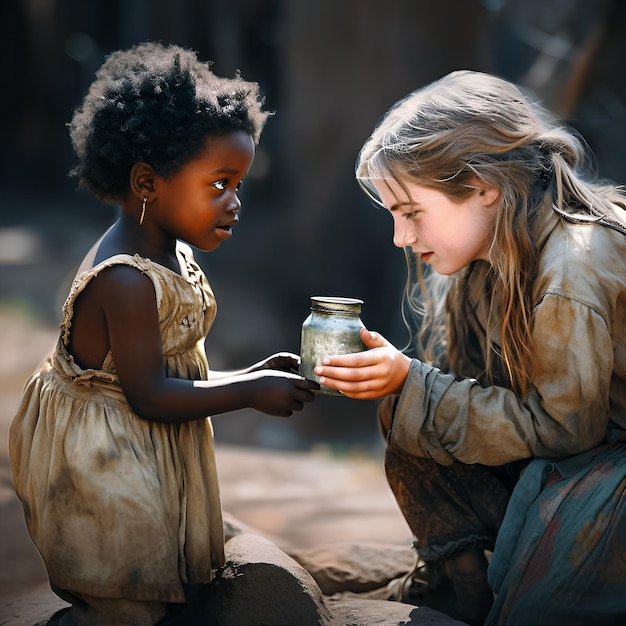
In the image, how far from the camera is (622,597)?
2.07 m

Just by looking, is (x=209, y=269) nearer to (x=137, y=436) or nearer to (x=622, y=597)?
(x=137, y=436)

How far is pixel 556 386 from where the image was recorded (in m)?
2.22

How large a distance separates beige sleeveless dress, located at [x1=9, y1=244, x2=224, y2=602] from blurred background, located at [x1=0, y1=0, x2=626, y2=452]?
2.96 metres

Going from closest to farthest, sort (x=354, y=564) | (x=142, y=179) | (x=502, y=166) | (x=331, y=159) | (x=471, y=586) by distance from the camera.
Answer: (x=142, y=179) → (x=502, y=166) → (x=471, y=586) → (x=354, y=564) → (x=331, y=159)

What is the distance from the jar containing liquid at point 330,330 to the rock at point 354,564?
3.27ft

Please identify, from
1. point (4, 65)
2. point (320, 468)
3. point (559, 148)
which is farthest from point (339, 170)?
point (4, 65)

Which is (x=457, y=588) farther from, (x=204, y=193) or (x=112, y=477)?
(x=204, y=193)

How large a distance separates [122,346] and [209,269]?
222 inches

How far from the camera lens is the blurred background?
5.84 m

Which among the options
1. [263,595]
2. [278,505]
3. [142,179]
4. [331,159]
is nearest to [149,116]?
[142,179]

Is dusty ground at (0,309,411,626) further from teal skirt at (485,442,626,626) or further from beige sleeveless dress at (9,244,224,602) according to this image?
teal skirt at (485,442,626,626)

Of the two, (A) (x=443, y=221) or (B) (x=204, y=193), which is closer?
(B) (x=204, y=193)

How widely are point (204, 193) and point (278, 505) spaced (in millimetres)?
1968

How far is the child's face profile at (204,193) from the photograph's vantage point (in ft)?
7.41
